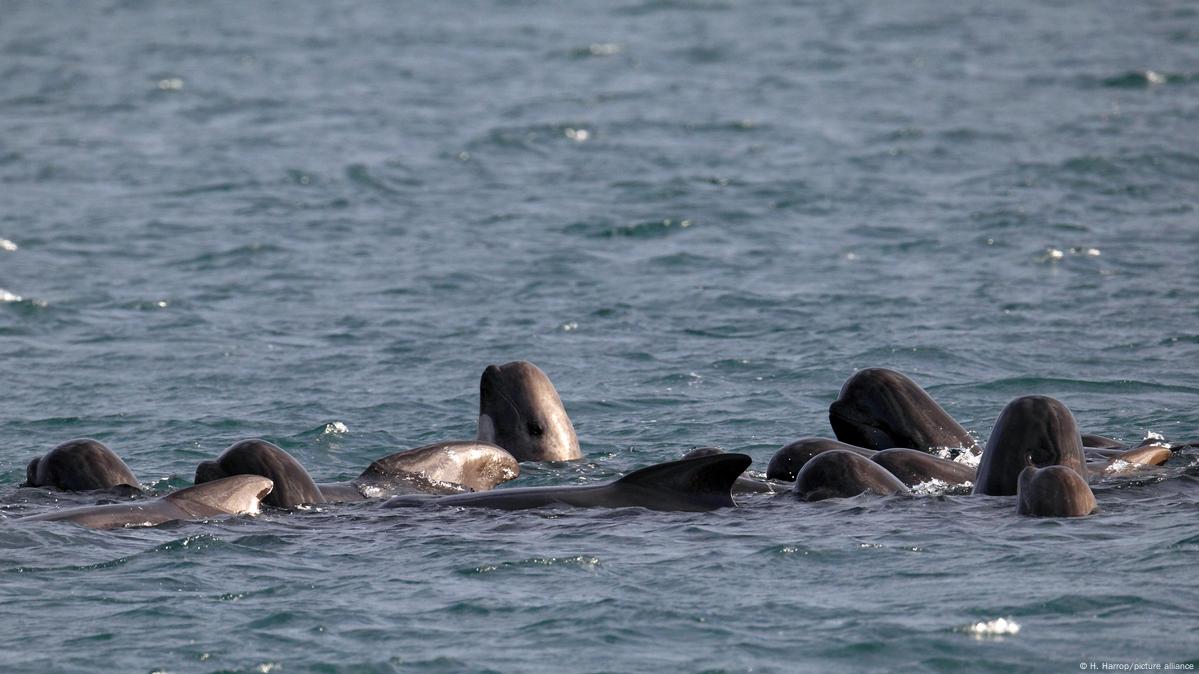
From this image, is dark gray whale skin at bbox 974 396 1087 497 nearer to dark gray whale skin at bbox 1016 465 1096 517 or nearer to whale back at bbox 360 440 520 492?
dark gray whale skin at bbox 1016 465 1096 517

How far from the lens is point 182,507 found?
12.7 m

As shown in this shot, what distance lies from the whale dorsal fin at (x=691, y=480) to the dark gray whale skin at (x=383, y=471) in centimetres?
204

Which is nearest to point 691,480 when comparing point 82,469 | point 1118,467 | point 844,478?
point 844,478

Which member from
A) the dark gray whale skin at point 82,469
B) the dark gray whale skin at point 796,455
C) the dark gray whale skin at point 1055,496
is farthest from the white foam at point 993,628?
the dark gray whale skin at point 82,469

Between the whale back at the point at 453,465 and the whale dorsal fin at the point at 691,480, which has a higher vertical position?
the whale dorsal fin at the point at 691,480

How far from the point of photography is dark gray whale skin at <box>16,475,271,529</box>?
12.3 m

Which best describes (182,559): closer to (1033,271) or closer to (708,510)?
(708,510)

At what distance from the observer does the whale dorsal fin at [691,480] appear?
12.7 metres

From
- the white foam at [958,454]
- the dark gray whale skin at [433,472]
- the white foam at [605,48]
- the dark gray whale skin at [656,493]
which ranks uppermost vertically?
the white foam at [605,48]

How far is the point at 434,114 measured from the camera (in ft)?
132

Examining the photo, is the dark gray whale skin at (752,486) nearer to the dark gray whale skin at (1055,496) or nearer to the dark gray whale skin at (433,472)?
the dark gray whale skin at (433,472)

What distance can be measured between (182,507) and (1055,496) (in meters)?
6.08

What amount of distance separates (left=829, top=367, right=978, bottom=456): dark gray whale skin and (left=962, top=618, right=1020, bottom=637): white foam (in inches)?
191

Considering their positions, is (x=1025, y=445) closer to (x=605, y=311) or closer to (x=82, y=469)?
(x=82, y=469)
